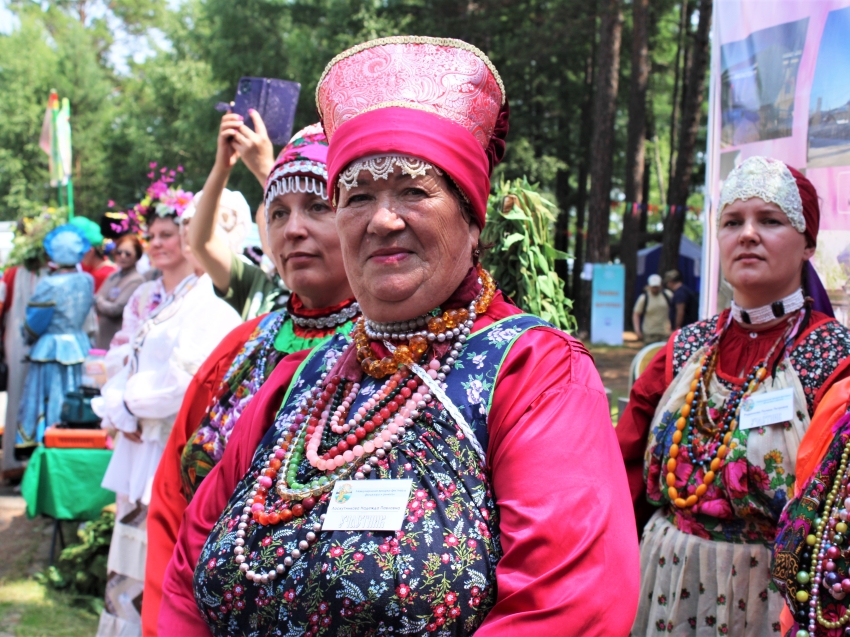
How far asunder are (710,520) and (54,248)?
6.66 m

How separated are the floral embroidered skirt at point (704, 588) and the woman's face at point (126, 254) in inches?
257

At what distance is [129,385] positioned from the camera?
3.70m

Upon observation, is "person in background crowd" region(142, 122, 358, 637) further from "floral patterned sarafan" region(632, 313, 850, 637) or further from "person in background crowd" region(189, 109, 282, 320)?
"floral patterned sarafan" region(632, 313, 850, 637)

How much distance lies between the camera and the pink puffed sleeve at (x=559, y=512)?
132cm

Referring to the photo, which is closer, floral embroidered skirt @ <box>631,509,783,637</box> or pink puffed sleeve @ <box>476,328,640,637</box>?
pink puffed sleeve @ <box>476,328,640,637</box>

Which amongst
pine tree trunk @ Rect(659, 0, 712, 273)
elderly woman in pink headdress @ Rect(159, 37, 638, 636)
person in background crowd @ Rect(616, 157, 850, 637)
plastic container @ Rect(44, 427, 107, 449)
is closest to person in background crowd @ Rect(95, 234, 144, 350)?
plastic container @ Rect(44, 427, 107, 449)

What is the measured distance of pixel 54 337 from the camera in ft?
25.0

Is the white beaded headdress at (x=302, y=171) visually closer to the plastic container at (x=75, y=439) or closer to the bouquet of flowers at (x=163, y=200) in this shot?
the bouquet of flowers at (x=163, y=200)

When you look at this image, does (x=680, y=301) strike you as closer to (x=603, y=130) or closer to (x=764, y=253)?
(x=603, y=130)

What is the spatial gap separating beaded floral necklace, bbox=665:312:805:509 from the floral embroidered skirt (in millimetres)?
161


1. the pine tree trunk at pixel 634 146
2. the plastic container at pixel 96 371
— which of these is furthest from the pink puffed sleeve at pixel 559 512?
the pine tree trunk at pixel 634 146

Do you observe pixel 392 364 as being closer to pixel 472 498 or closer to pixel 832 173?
pixel 472 498

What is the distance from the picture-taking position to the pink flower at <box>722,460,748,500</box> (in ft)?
8.08

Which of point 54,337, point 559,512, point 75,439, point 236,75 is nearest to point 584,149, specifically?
point 236,75
